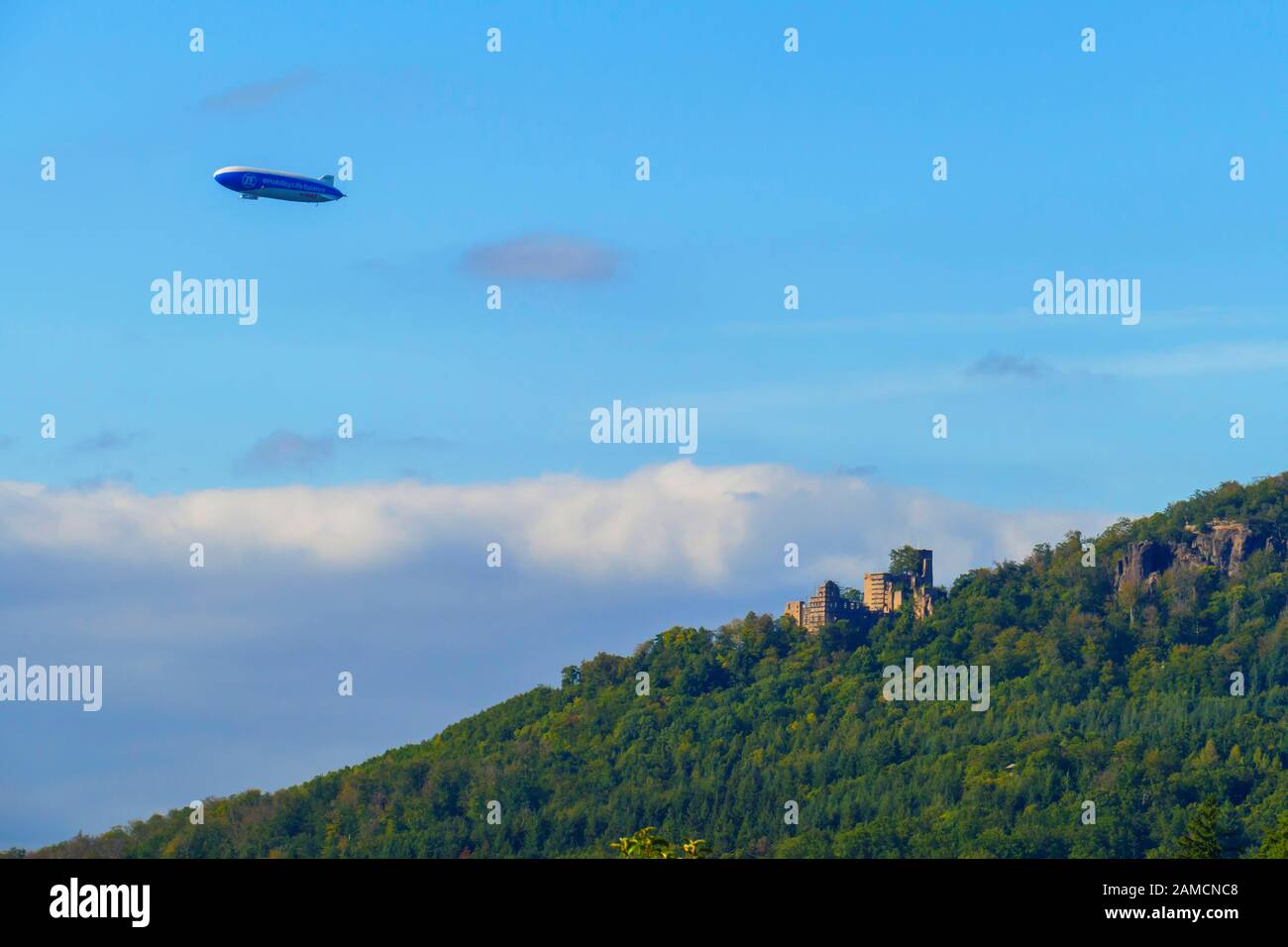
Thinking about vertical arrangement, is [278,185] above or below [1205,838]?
above

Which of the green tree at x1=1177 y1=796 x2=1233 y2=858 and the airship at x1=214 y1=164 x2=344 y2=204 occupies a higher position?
the airship at x1=214 y1=164 x2=344 y2=204

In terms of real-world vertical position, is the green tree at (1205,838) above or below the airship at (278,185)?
below
